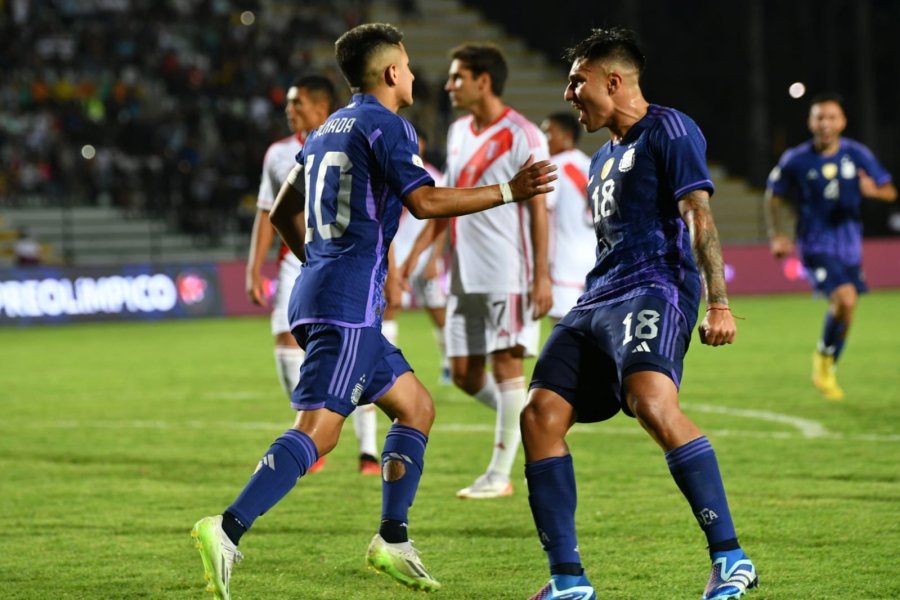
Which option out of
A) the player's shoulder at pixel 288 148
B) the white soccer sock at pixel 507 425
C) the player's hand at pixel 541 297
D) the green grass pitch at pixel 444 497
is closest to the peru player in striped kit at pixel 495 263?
the white soccer sock at pixel 507 425

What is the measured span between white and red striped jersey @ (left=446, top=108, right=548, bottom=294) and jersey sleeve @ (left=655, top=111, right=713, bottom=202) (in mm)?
2554

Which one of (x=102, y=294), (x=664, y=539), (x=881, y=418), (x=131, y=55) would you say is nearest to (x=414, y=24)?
(x=131, y=55)

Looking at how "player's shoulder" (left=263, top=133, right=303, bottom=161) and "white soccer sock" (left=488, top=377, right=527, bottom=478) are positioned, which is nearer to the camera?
"white soccer sock" (left=488, top=377, right=527, bottom=478)

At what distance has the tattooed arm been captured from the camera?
4750mm

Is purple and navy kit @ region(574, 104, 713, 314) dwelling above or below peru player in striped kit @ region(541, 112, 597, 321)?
above

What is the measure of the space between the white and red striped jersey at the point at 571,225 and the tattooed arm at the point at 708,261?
5949 millimetres

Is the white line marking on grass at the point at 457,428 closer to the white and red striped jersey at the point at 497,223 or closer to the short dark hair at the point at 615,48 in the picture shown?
the white and red striped jersey at the point at 497,223

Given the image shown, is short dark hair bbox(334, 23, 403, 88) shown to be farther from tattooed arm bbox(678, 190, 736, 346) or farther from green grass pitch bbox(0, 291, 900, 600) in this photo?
green grass pitch bbox(0, 291, 900, 600)

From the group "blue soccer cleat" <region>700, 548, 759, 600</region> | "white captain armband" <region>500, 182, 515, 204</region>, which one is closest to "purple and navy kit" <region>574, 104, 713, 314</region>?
"white captain armband" <region>500, 182, 515, 204</region>

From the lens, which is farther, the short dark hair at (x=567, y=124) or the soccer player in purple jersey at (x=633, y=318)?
the short dark hair at (x=567, y=124)

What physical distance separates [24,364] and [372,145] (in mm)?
11992

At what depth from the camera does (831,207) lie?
38.7ft

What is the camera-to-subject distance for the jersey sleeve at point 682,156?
4.91 m

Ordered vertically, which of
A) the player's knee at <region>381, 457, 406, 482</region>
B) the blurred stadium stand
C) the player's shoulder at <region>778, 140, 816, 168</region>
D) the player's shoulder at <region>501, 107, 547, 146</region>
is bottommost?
the blurred stadium stand
